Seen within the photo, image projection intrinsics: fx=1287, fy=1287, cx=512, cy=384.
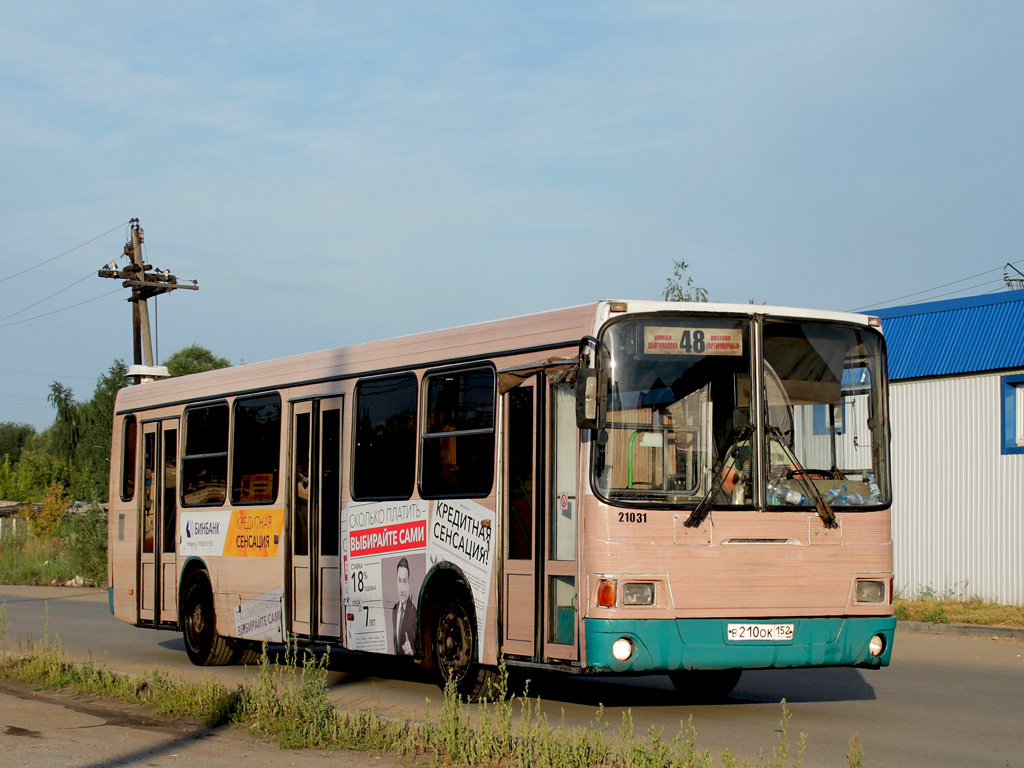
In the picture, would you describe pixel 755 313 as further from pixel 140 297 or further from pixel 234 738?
pixel 140 297

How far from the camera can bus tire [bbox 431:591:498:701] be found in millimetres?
10164

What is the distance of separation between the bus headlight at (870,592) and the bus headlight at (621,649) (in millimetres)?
1887

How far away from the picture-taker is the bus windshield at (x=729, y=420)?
29.6ft

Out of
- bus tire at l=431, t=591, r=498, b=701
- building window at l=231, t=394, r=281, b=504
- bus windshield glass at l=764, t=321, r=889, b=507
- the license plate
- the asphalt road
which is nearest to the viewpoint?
the asphalt road

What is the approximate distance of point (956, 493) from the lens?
2180 cm

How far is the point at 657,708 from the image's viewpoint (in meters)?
10.5

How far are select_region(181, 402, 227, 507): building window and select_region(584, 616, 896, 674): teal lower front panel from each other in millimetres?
6552

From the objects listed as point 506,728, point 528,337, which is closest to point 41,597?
point 528,337

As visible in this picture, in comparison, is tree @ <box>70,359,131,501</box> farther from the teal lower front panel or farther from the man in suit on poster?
the teal lower front panel

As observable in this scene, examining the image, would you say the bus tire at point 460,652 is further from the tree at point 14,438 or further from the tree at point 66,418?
the tree at point 14,438

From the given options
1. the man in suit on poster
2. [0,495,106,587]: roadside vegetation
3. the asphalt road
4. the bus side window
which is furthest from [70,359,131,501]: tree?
the man in suit on poster

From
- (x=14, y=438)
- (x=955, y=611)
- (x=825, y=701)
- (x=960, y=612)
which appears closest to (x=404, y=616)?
A: (x=825, y=701)

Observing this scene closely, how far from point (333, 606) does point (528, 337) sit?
3.84m

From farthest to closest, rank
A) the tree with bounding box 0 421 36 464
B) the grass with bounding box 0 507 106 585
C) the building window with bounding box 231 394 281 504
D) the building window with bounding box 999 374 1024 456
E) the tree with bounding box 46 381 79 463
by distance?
1. the tree with bounding box 0 421 36 464
2. the tree with bounding box 46 381 79 463
3. the grass with bounding box 0 507 106 585
4. the building window with bounding box 999 374 1024 456
5. the building window with bounding box 231 394 281 504
